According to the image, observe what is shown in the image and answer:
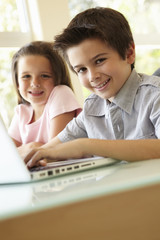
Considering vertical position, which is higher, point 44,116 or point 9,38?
point 9,38

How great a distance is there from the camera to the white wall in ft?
8.30

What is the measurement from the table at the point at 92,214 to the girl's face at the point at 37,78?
55.9 inches

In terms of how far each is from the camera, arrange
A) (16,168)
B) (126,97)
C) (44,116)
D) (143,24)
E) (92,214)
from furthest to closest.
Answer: (143,24) → (44,116) → (126,97) → (16,168) → (92,214)

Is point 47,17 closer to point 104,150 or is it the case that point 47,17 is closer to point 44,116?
point 44,116

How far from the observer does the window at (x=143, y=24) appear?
313 cm

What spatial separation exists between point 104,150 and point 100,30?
540 millimetres

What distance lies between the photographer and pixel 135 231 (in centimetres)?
43

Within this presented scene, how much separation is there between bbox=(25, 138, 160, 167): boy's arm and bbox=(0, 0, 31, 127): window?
162 centimetres

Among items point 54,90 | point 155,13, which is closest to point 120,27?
point 54,90

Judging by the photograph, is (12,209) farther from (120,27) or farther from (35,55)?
(35,55)

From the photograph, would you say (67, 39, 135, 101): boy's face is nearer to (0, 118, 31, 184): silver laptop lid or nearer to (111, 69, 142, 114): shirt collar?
(111, 69, 142, 114): shirt collar

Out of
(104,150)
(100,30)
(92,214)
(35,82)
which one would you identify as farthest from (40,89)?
(92,214)

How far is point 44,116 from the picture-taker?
1788 millimetres

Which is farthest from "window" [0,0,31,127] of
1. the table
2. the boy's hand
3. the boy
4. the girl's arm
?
the table
